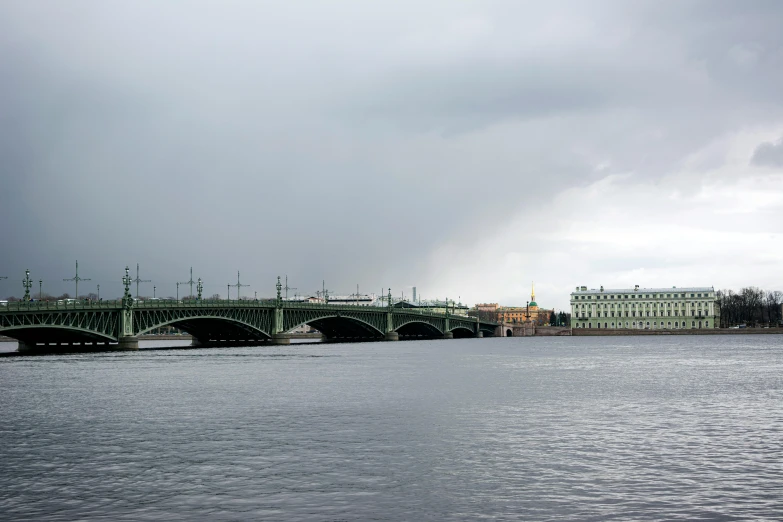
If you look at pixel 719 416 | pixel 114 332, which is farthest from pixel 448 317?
pixel 719 416

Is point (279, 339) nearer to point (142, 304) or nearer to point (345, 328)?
point (142, 304)

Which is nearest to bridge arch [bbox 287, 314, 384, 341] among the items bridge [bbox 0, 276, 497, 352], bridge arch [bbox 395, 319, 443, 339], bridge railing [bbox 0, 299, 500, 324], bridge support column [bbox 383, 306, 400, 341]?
bridge [bbox 0, 276, 497, 352]

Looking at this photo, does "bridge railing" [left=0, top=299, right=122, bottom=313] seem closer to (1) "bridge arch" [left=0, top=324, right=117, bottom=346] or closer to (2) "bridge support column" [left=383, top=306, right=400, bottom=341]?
(1) "bridge arch" [left=0, top=324, right=117, bottom=346]

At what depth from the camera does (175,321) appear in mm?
97000

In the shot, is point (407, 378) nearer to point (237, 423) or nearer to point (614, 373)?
point (614, 373)

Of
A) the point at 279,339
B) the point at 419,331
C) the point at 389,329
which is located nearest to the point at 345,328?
the point at 389,329

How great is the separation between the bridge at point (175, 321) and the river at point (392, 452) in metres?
36.6

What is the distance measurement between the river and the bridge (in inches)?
1443

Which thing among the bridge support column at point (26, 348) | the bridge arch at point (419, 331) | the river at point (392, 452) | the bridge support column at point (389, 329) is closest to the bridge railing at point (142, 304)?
the bridge support column at point (26, 348)

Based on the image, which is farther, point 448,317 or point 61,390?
point 448,317

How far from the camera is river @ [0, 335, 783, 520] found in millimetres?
16828

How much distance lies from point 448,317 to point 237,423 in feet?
503

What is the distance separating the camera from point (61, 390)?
44844 millimetres

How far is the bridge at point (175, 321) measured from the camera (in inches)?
3177
